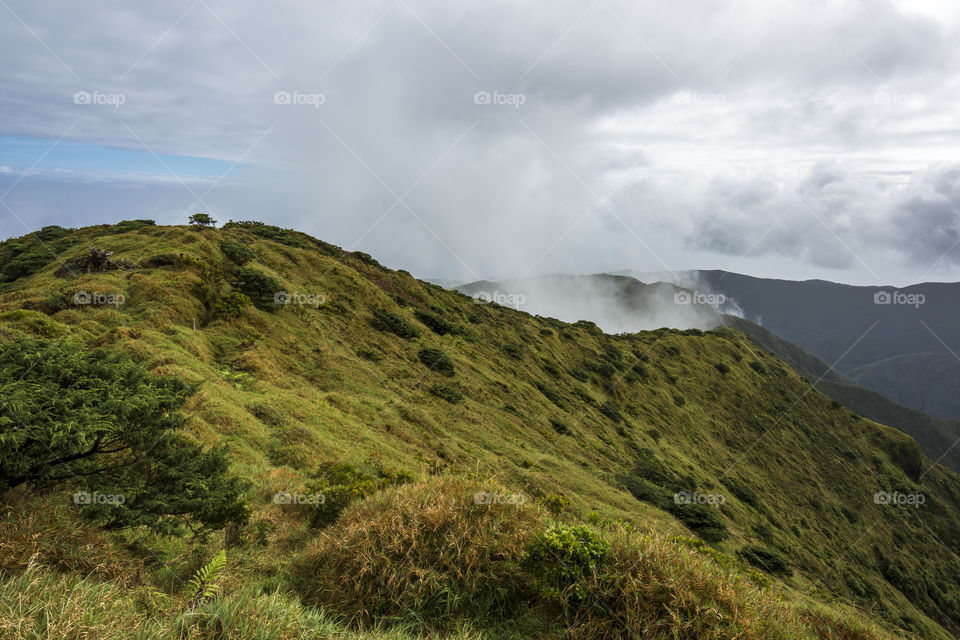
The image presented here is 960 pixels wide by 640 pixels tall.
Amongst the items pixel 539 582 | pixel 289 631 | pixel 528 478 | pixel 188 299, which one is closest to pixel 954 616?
pixel 528 478

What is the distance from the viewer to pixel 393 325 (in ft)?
109

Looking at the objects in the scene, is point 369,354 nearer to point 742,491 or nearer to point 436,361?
point 436,361

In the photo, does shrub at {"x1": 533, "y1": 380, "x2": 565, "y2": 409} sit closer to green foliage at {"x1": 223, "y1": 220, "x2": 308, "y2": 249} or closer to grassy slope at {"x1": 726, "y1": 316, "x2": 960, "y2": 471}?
green foliage at {"x1": 223, "y1": 220, "x2": 308, "y2": 249}

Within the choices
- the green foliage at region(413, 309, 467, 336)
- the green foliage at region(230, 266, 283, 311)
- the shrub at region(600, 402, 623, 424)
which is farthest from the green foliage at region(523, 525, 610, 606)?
the shrub at region(600, 402, 623, 424)

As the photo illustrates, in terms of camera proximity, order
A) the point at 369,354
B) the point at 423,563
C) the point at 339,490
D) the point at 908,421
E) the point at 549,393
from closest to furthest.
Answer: the point at 423,563
the point at 339,490
the point at 369,354
the point at 549,393
the point at 908,421

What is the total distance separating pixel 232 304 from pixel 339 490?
1841 centimetres

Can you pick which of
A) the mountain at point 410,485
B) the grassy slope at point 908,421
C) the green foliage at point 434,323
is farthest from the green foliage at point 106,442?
the grassy slope at point 908,421

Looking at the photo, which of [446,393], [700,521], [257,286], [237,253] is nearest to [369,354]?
[446,393]

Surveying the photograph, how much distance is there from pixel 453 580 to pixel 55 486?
19.5 ft

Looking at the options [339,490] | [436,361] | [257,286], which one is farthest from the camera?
[436,361]

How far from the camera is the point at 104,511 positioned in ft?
19.5

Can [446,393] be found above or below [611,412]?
below

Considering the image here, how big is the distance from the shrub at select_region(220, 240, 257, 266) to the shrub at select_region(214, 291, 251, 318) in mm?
5081

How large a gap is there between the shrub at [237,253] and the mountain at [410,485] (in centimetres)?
19
